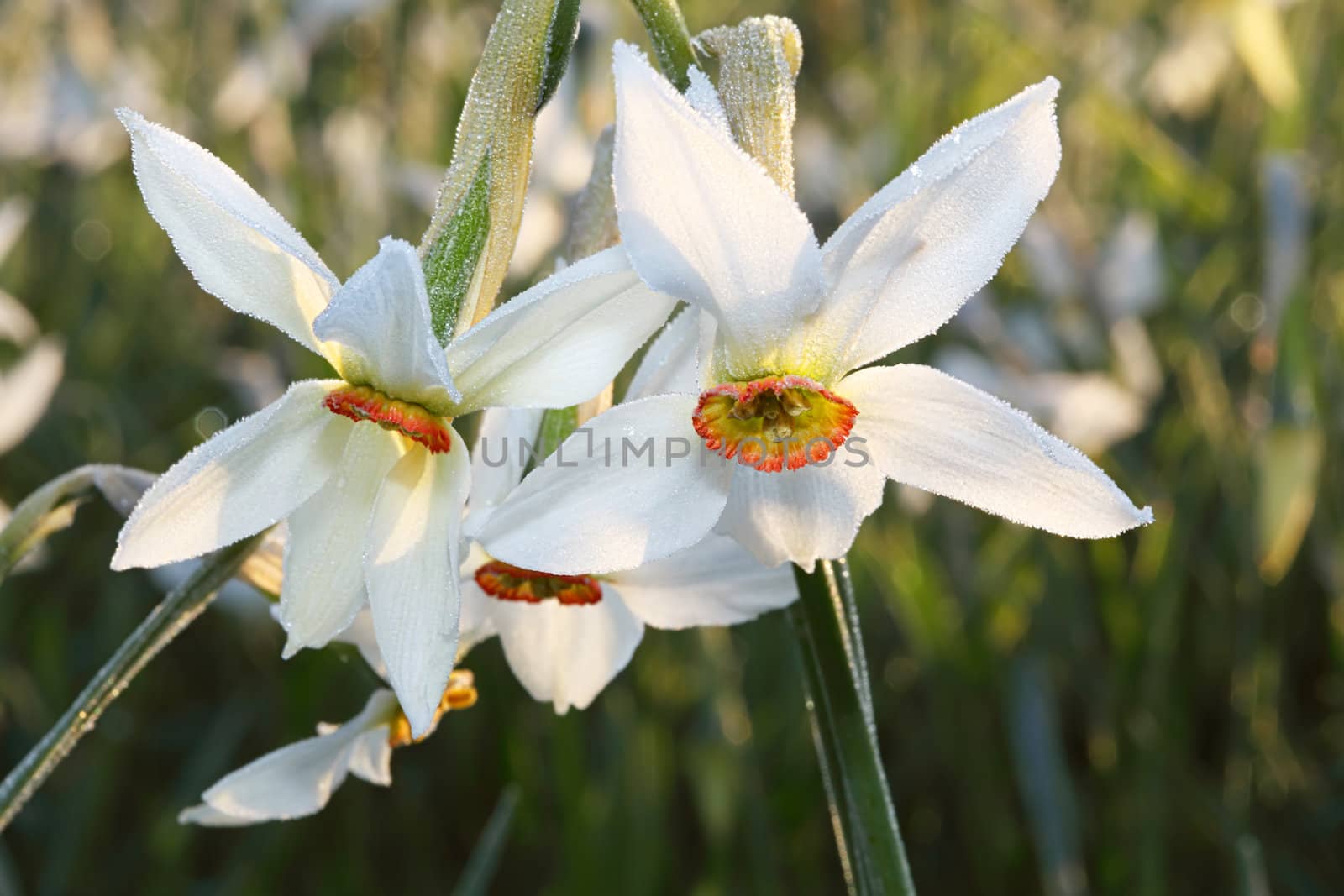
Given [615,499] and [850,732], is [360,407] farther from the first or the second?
[850,732]

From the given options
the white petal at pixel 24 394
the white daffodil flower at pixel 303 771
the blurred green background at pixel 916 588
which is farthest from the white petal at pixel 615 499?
the white petal at pixel 24 394

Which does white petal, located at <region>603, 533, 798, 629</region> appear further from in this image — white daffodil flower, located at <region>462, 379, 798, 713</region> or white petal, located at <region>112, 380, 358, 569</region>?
white petal, located at <region>112, 380, 358, 569</region>

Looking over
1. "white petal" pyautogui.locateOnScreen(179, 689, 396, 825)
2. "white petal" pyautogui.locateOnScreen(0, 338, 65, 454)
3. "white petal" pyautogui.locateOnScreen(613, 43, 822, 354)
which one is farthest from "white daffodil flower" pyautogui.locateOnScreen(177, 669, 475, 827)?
"white petal" pyautogui.locateOnScreen(0, 338, 65, 454)

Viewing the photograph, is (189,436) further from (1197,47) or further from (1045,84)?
(1197,47)

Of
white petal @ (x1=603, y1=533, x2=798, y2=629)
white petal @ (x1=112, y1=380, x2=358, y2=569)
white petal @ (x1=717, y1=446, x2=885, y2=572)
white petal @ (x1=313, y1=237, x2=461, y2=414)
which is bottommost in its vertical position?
white petal @ (x1=603, y1=533, x2=798, y2=629)

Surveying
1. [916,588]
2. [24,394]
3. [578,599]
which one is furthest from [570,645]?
[24,394]
